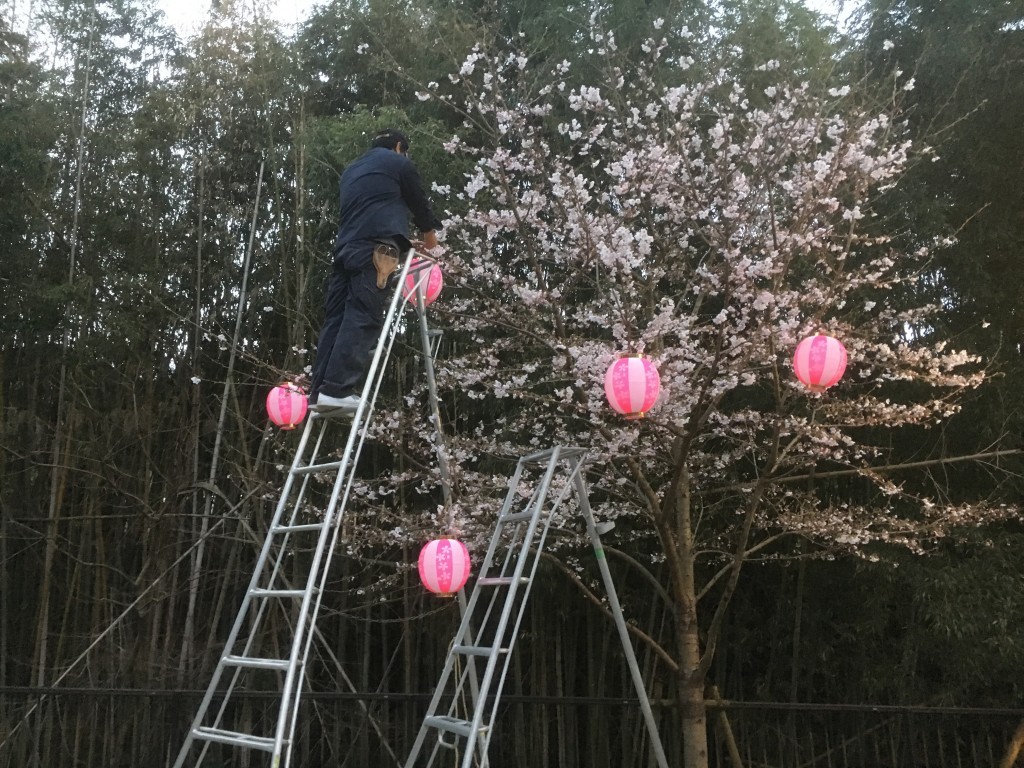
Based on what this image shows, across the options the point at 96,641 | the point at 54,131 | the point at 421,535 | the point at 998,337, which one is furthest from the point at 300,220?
the point at 998,337

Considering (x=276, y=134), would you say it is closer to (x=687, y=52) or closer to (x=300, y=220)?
(x=300, y=220)

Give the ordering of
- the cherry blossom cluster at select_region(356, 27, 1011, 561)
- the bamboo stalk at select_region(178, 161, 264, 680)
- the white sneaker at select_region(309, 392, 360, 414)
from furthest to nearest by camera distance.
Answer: the bamboo stalk at select_region(178, 161, 264, 680)
the cherry blossom cluster at select_region(356, 27, 1011, 561)
the white sneaker at select_region(309, 392, 360, 414)

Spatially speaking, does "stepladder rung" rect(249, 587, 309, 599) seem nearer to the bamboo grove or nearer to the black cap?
the black cap

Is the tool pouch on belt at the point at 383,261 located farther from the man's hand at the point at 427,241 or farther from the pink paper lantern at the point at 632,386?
the pink paper lantern at the point at 632,386

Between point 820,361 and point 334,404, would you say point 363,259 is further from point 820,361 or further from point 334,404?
point 820,361

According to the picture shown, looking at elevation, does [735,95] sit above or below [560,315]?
above

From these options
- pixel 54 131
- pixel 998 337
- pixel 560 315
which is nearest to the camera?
pixel 560 315

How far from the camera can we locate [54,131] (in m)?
5.77

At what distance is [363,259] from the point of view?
2400 mm

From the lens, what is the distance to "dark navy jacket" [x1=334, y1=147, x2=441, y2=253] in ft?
8.02

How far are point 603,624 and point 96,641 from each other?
3195 mm

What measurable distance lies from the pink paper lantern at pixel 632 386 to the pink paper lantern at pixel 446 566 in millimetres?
802

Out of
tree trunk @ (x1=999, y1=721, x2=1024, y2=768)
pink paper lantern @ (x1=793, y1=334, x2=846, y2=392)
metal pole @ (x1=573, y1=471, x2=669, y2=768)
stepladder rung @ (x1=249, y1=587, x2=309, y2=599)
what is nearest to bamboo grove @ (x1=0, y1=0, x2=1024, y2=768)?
tree trunk @ (x1=999, y1=721, x2=1024, y2=768)

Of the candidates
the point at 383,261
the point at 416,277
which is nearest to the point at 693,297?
the point at 416,277
